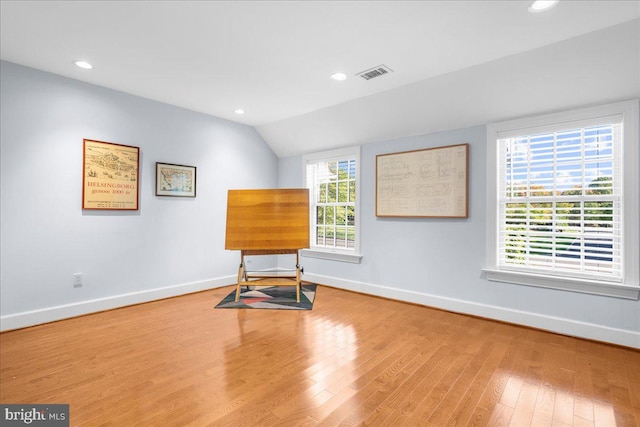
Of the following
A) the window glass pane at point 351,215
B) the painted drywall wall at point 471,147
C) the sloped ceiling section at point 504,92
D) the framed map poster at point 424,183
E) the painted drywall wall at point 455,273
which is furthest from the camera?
the window glass pane at point 351,215

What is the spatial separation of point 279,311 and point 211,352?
1204mm

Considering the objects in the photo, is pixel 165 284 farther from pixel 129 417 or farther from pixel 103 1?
pixel 103 1

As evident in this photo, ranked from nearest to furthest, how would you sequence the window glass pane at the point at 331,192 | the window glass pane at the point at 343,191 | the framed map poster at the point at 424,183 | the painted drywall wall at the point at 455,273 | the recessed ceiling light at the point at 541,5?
the recessed ceiling light at the point at 541,5 < the painted drywall wall at the point at 455,273 < the framed map poster at the point at 424,183 < the window glass pane at the point at 343,191 < the window glass pane at the point at 331,192

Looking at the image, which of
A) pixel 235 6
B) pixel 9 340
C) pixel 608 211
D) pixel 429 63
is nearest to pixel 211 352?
pixel 9 340

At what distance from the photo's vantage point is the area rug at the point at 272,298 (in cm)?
392

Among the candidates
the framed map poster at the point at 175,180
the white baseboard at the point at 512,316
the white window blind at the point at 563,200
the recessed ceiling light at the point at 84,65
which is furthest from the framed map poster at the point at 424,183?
the recessed ceiling light at the point at 84,65

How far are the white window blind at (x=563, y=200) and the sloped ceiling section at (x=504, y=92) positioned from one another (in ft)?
1.07

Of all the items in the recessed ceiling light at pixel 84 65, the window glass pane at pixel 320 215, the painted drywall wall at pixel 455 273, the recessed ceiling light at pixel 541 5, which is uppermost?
the recessed ceiling light at pixel 84 65

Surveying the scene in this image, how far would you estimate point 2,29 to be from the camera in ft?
8.11

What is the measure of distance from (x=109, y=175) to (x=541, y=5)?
449 cm

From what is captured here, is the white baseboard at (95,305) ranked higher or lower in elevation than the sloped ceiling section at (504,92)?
lower

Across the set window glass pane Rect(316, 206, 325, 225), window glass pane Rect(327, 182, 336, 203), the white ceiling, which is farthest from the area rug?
the white ceiling

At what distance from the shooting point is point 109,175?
3.68 meters

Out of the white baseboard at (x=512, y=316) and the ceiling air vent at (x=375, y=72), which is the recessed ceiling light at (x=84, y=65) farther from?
the white baseboard at (x=512, y=316)
